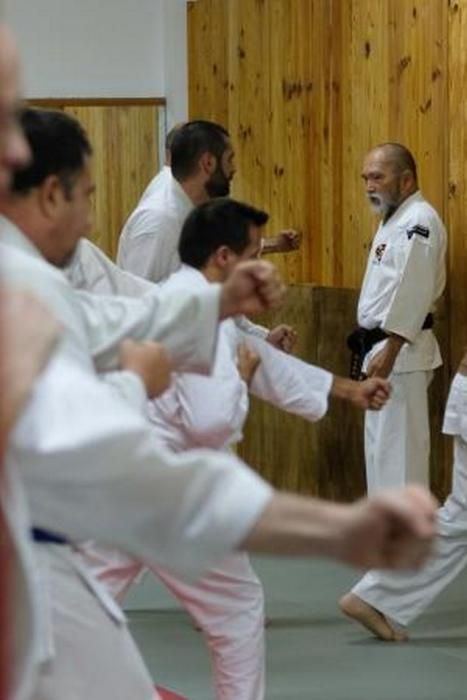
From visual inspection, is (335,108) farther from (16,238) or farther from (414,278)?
(16,238)

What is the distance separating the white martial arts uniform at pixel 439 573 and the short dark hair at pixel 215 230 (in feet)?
4.69

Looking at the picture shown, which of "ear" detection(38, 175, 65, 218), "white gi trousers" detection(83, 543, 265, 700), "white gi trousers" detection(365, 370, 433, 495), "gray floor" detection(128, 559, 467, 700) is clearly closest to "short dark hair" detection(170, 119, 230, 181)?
"white gi trousers" detection(365, 370, 433, 495)

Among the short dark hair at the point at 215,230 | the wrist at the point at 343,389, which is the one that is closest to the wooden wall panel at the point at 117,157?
the short dark hair at the point at 215,230

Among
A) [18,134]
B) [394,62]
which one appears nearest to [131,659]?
[18,134]

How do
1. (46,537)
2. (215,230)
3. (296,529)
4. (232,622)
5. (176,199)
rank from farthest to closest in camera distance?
(176,199), (215,230), (232,622), (46,537), (296,529)

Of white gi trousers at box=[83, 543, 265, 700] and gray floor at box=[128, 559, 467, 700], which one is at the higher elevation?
white gi trousers at box=[83, 543, 265, 700]

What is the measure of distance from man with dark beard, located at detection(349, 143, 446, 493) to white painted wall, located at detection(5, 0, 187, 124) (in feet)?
9.85

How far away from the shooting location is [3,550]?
2025 millimetres

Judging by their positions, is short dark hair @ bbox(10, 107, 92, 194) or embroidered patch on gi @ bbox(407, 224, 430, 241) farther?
embroidered patch on gi @ bbox(407, 224, 430, 241)

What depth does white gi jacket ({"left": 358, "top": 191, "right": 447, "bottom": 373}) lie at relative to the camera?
6895mm

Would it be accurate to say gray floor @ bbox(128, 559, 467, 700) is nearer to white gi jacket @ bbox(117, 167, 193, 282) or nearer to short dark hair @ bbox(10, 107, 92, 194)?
white gi jacket @ bbox(117, 167, 193, 282)

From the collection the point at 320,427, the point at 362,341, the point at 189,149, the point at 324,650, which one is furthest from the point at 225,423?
the point at 320,427

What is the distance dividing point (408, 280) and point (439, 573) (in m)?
1.47

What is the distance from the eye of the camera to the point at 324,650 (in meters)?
5.77
